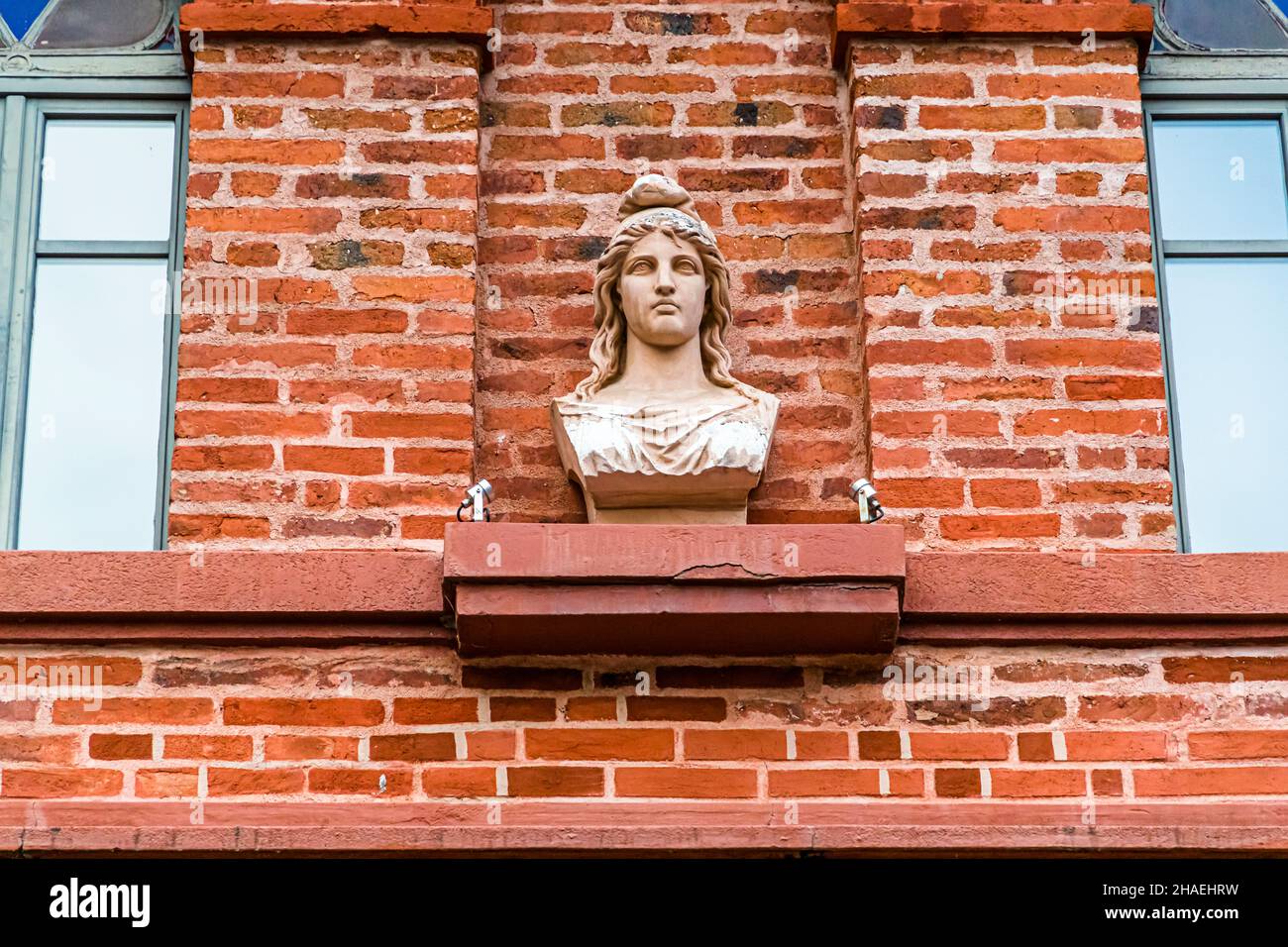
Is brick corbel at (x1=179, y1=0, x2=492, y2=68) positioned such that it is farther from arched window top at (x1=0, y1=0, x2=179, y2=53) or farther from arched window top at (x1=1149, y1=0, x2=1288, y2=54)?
arched window top at (x1=1149, y1=0, x2=1288, y2=54)

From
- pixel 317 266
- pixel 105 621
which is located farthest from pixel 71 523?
pixel 317 266

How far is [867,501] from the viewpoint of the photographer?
5.76 meters

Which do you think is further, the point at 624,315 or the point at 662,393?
the point at 624,315

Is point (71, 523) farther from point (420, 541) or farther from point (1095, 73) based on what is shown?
point (1095, 73)

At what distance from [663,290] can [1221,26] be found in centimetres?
206

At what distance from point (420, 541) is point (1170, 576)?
6.21 feet

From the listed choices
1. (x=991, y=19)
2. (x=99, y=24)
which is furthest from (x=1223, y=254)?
(x=99, y=24)

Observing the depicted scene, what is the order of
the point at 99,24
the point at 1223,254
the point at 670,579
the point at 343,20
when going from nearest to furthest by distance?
1. the point at 670,579
2. the point at 343,20
3. the point at 1223,254
4. the point at 99,24

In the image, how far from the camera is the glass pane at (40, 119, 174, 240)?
649cm

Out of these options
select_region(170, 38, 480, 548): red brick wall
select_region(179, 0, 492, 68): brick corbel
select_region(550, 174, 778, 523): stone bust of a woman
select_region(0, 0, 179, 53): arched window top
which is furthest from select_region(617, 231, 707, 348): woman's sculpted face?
select_region(0, 0, 179, 53): arched window top

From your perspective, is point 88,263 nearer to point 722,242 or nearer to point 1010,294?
point 722,242

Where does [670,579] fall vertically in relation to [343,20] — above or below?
below

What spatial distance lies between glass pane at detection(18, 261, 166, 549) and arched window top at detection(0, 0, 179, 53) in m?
0.74

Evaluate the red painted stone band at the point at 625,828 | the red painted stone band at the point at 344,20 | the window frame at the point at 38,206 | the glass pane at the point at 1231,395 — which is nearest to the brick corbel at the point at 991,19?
the glass pane at the point at 1231,395
